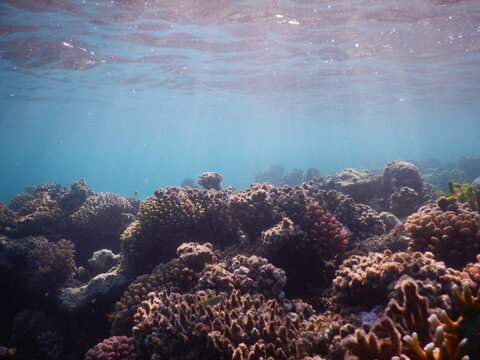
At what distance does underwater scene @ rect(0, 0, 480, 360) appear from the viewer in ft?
12.6

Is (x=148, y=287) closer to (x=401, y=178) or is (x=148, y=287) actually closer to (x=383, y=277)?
(x=383, y=277)

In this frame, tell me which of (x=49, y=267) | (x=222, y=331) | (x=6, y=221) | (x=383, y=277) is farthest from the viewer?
(x=6, y=221)

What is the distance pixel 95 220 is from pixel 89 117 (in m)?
45.7

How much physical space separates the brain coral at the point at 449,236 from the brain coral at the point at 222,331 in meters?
2.94

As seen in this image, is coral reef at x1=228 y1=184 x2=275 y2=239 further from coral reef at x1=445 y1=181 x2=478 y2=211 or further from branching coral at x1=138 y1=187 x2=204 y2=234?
coral reef at x1=445 y1=181 x2=478 y2=211

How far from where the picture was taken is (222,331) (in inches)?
158

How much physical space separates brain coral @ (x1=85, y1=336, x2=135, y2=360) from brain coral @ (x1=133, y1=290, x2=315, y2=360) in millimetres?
869

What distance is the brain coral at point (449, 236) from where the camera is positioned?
5.01 meters

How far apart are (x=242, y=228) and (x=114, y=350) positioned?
408cm

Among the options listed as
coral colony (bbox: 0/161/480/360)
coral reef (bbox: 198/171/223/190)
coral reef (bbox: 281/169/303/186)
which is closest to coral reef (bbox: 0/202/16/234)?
coral colony (bbox: 0/161/480/360)

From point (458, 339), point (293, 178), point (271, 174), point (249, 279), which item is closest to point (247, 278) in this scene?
point (249, 279)

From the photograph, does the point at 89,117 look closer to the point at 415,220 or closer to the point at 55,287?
the point at 55,287

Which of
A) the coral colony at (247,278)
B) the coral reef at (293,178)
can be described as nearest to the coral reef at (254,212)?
the coral colony at (247,278)

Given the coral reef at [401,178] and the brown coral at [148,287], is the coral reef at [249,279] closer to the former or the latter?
the brown coral at [148,287]
